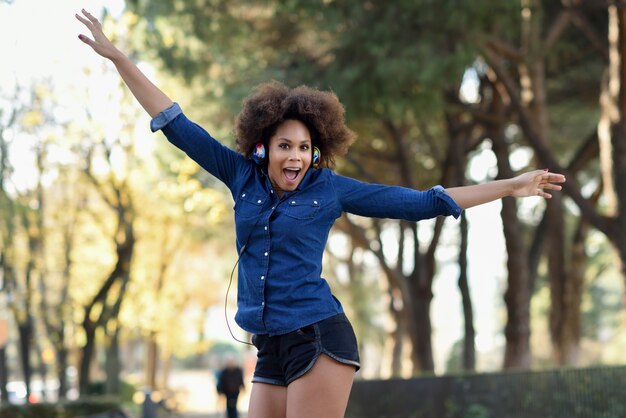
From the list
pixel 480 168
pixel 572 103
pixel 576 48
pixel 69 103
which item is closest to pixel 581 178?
pixel 480 168

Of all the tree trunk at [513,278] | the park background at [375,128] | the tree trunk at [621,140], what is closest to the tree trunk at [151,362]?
the park background at [375,128]

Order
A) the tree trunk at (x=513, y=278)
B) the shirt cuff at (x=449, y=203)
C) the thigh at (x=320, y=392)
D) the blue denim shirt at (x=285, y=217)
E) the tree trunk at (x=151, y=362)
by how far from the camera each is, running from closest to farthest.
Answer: the thigh at (x=320, y=392) < the blue denim shirt at (x=285, y=217) < the shirt cuff at (x=449, y=203) < the tree trunk at (x=513, y=278) < the tree trunk at (x=151, y=362)

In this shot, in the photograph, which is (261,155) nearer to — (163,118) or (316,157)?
(316,157)

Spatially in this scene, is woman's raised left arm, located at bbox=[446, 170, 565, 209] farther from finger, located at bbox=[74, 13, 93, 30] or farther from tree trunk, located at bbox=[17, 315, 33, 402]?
tree trunk, located at bbox=[17, 315, 33, 402]

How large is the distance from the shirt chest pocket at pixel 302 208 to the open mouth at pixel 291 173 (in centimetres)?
9

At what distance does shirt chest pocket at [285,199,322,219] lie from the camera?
162 inches

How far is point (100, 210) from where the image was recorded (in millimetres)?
28656

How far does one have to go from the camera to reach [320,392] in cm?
394

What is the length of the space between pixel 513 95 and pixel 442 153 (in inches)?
266

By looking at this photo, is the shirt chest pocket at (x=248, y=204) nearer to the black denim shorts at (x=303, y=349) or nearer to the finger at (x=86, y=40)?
the black denim shorts at (x=303, y=349)

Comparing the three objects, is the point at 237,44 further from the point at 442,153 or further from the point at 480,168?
the point at 480,168

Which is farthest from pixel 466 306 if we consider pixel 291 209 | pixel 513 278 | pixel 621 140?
pixel 291 209

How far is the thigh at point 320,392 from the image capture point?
3924 millimetres

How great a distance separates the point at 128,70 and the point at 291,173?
2.51ft
